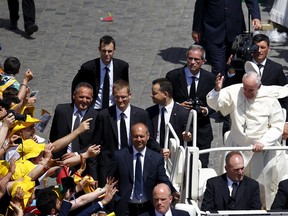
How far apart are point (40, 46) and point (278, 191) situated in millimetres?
8182

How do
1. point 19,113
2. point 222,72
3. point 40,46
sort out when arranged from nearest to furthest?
point 19,113 → point 222,72 → point 40,46

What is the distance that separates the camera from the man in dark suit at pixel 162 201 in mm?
12266

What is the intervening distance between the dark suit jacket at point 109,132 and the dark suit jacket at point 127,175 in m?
0.76

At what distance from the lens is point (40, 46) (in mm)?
20172

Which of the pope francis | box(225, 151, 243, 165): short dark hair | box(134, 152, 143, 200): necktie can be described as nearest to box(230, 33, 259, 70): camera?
the pope francis

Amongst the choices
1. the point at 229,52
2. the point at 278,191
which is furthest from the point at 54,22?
the point at 278,191

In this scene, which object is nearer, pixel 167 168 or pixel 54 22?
pixel 167 168

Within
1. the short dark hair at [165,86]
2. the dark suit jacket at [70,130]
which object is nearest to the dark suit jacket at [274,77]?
the short dark hair at [165,86]

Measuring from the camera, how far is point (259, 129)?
1377 centimetres

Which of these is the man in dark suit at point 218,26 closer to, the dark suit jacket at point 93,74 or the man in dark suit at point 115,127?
the dark suit jacket at point 93,74

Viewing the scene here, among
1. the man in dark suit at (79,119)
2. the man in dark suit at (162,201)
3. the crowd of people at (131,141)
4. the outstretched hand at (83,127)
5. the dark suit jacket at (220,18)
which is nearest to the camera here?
the man in dark suit at (162,201)

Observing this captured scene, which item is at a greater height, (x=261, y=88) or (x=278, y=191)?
(x=261, y=88)

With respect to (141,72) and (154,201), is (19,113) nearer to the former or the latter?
(154,201)

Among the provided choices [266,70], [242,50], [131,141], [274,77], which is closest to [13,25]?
[242,50]
